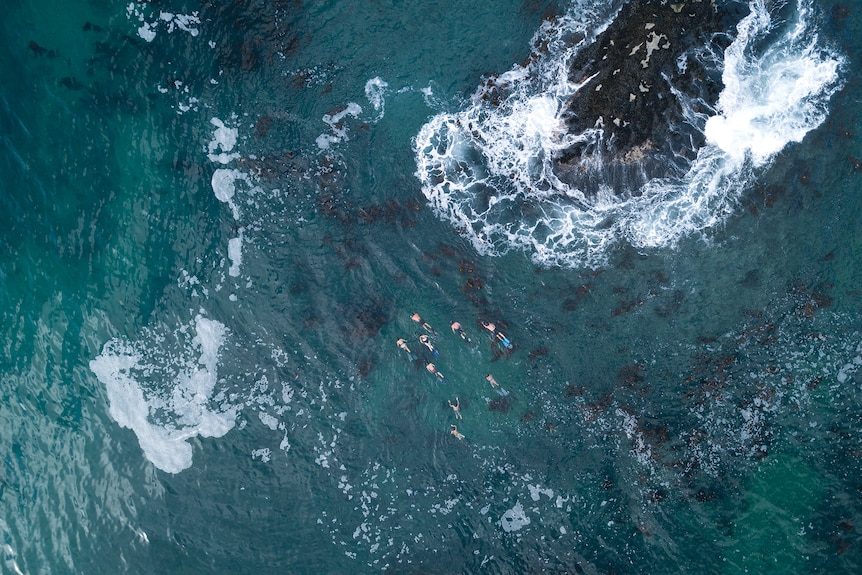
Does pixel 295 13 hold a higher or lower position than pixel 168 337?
higher

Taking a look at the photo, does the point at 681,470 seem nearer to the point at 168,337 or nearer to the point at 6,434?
the point at 168,337

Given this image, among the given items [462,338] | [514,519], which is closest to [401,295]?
[462,338]

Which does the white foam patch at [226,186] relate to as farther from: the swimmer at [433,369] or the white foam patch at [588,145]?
the swimmer at [433,369]

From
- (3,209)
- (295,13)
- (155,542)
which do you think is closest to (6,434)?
(155,542)

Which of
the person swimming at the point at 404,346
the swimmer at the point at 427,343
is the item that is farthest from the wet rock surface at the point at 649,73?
the person swimming at the point at 404,346

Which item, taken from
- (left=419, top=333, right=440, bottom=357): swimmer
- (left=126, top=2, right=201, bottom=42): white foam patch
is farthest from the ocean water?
(left=419, top=333, right=440, bottom=357): swimmer

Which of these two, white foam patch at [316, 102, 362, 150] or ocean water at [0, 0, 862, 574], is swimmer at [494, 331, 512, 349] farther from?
white foam patch at [316, 102, 362, 150]
